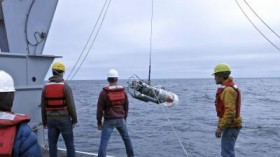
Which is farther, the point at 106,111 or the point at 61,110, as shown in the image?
the point at 106,111

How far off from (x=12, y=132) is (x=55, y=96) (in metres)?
3.50

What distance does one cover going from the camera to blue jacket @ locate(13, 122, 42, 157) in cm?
248

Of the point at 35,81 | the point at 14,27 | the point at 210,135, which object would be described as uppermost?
the point at 14,27

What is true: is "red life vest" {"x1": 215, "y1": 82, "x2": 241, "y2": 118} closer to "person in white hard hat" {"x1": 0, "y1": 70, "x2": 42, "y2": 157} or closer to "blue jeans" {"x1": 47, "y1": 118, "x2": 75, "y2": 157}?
"blue jeans" {"x1": 47, "y1": 118, "x2": 75, "y2": 157}

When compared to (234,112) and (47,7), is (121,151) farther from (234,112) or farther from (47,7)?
(234,112)

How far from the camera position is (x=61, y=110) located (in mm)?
5973

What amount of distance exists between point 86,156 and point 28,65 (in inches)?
79.4

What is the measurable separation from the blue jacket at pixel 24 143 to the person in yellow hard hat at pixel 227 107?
11.3 feet

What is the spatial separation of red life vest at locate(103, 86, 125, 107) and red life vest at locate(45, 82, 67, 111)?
2.96ft

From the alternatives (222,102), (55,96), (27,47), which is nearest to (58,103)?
(55,96)

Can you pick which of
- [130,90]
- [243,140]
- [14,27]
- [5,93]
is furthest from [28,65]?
[243,140]

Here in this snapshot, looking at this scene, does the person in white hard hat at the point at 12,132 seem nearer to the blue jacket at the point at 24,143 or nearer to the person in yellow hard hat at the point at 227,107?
the blue jacket at the point at 24,143

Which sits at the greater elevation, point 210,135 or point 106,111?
point 106,111

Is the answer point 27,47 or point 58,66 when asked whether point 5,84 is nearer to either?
point 58,66
